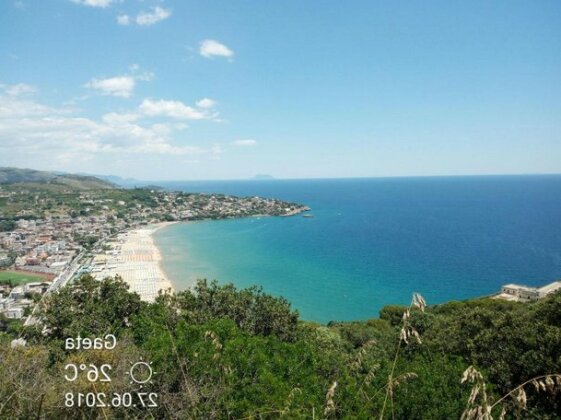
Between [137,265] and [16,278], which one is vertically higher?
[137,265]

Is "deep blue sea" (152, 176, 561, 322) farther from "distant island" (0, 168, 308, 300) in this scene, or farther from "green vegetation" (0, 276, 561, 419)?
"green vegetation" (0, 276, 561, 419)

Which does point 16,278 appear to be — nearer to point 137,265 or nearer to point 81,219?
point 137,265

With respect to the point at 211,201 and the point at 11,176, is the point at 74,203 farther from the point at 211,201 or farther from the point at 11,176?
the point at 11,176

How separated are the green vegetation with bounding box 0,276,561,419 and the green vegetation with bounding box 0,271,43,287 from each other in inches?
1401

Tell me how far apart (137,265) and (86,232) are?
103 feet

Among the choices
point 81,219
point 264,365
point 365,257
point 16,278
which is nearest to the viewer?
point 264,365

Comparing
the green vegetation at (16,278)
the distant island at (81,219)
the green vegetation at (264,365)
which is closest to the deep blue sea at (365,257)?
the distant island at (81,219)

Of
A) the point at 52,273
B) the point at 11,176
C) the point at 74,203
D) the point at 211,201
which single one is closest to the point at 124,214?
the point at 74,203

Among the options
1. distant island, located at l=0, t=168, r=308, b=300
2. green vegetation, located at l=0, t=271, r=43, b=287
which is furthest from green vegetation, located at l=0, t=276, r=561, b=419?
green vegetation, located at l=0, t=271, r=43, b=287

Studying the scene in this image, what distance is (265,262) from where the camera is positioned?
49188 mm

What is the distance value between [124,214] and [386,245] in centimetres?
6557

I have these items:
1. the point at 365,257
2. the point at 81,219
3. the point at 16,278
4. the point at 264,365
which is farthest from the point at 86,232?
the point at 264,365

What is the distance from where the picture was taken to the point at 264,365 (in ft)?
22.1

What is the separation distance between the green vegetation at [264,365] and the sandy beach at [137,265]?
743 inches
